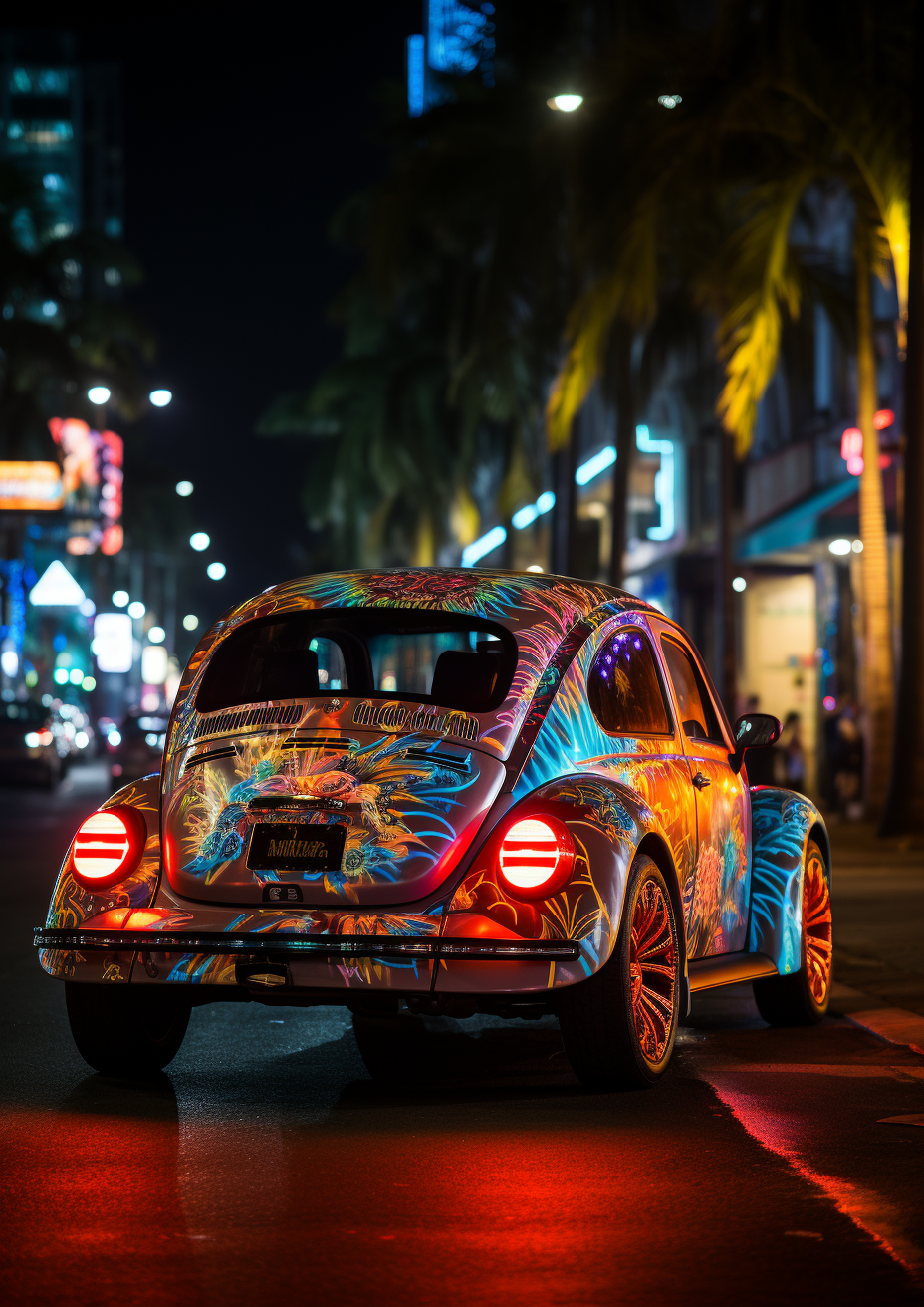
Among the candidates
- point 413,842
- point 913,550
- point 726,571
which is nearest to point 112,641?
point 726,571

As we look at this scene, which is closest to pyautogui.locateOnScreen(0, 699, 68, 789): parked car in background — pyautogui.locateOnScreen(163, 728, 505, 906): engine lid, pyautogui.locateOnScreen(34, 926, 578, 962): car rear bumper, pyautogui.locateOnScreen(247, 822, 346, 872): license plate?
pyautogui.locateOnScreen(163, 728, 505, 906): engine lid

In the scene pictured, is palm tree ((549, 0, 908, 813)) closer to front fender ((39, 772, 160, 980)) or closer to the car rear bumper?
front fender ((39, 772, 160, 980))

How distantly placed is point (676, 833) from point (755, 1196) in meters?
2.22

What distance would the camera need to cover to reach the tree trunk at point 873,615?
2312 cm

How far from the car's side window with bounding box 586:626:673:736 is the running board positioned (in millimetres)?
925

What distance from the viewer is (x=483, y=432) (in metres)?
52.1

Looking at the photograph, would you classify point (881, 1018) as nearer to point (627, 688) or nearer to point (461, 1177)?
point (627, 688)

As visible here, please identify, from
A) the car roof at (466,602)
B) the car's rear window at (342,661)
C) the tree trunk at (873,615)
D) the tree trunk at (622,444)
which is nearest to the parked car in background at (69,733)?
the tree trunk at (622,444)

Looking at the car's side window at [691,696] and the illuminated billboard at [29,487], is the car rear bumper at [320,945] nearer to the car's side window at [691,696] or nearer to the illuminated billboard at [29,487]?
the car's side window at [691,696]

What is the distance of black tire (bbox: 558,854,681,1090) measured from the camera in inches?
267

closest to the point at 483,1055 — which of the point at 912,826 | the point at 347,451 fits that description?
the point at 912,826

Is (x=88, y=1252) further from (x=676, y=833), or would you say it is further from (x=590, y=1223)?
(x=676, y=833)

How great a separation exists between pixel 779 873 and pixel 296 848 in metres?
2.76

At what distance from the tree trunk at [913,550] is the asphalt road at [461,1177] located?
12.0 m
